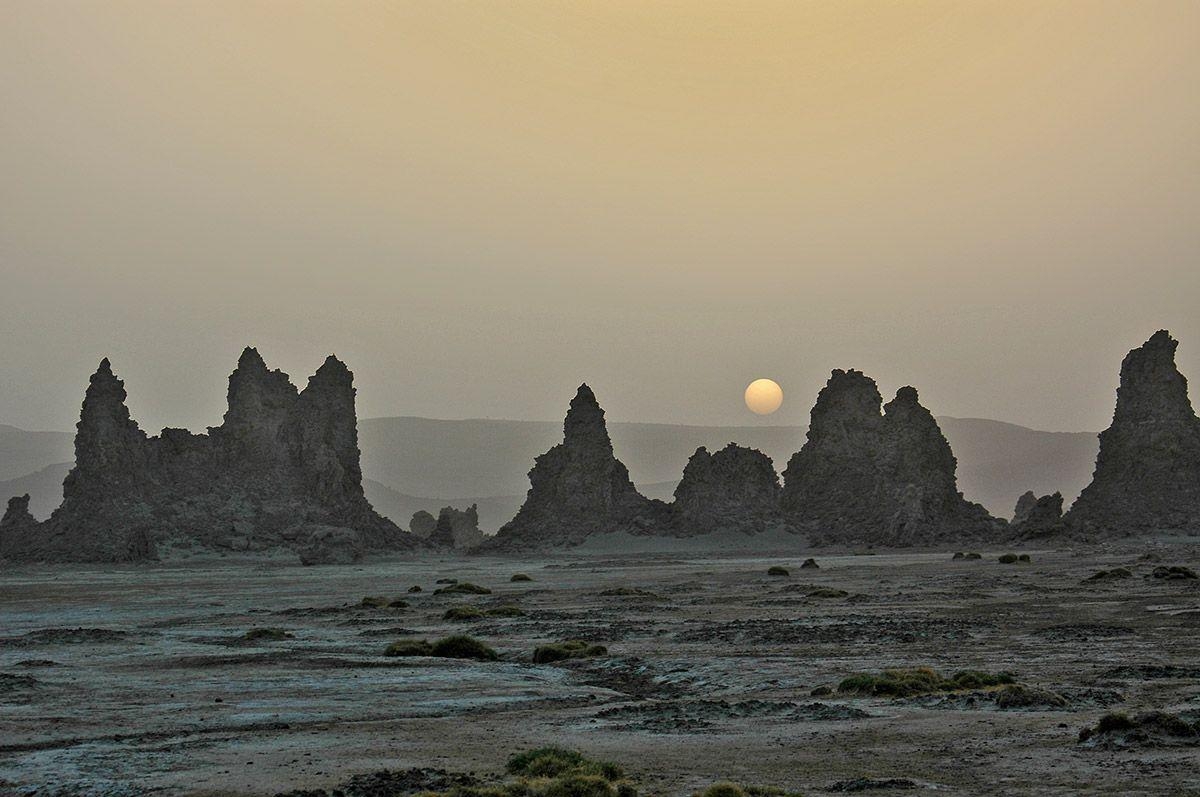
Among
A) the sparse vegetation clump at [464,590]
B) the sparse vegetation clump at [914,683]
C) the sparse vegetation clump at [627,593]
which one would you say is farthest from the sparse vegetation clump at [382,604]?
the sparse vegetation clump at [914,683]

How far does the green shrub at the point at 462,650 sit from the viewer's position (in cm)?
3934

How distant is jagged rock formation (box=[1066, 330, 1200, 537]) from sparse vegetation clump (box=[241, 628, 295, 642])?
9286 cm

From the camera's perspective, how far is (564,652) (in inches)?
1513

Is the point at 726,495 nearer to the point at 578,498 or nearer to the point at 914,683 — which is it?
the point at 578,498

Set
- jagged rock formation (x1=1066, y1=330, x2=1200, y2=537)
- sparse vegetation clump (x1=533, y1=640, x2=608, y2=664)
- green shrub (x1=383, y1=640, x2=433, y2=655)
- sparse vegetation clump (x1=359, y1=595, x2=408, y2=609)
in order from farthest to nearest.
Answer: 1. jagged rock formation (x1=1066, y1=330, x2=1200, y2=537)
2. sparse vegetation clump (x1=359, y1=595, x2=408, y2=609)
3. green shrub (x1=383, y1=640, x2=433, y2=655)
4. sparse vegetation clump (x1=533, y1=640, x2=608, y2=664)

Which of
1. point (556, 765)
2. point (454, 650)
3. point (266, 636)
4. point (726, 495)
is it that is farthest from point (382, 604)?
point (726, 495)

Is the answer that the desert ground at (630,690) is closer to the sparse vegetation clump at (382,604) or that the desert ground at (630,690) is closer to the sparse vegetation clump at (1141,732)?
the sparse vegetation clump at (1141,732)

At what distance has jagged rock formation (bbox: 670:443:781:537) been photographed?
147 meters

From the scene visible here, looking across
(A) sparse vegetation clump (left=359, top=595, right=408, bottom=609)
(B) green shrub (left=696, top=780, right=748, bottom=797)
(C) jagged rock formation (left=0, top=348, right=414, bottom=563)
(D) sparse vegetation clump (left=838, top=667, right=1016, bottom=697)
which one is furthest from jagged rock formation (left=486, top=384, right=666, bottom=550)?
(B) green shrub (left=696, top=780, right=748, bottom=797)

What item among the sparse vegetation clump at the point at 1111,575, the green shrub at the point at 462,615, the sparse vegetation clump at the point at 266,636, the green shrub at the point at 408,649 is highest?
the sparse vegetation clump at the point at 1111,575

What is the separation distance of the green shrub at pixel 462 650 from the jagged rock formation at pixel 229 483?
8467 centimetres

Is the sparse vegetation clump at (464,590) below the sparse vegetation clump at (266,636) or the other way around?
the other way around

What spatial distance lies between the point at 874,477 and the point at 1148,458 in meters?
30.5

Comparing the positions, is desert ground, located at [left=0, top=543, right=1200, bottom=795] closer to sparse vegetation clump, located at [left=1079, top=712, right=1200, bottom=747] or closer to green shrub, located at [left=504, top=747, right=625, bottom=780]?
sparse vegetation clump, located at [left=1079, top=712, right=1200, bottom=747]
